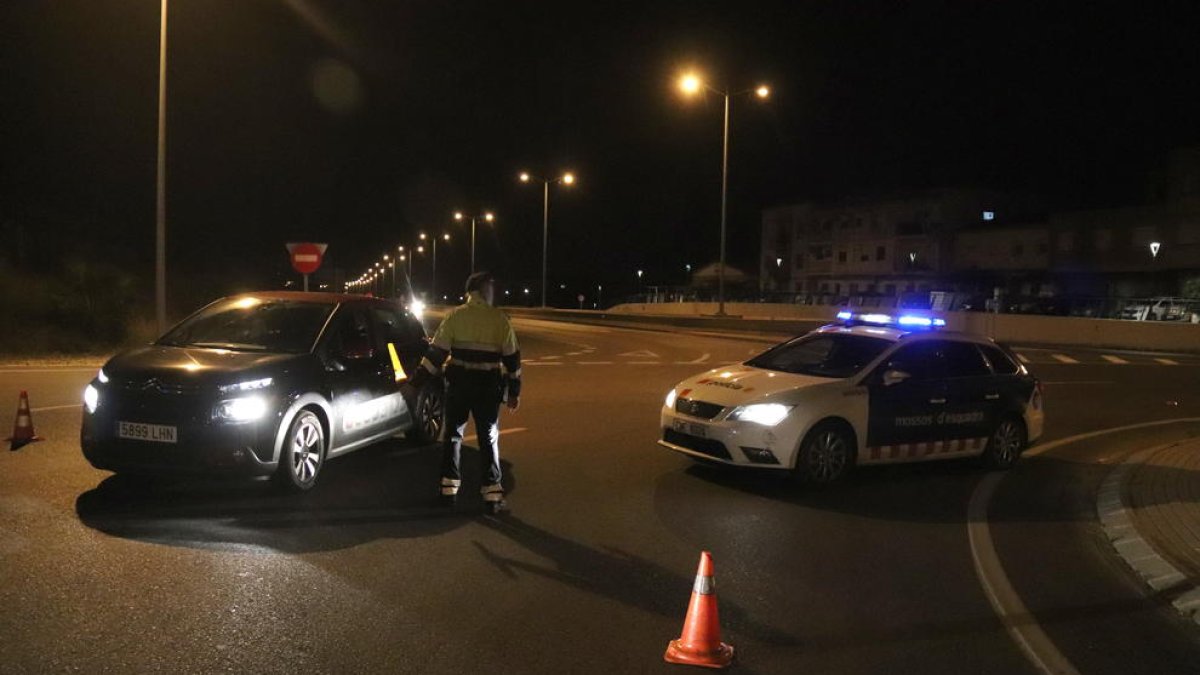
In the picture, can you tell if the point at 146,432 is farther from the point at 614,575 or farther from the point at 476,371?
the point at 614,575

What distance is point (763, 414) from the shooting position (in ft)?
27.1

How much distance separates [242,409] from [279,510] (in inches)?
31.2

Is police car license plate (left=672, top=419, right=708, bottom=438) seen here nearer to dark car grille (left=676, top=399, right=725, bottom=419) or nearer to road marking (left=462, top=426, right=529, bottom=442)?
dark car grille (left=676, top=399, right=725, bottom=419)

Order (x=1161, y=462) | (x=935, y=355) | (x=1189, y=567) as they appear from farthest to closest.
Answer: (x=1161, y=462) → (x=935, y=355) → (x=1189, y=567)

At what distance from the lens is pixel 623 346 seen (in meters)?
29.3

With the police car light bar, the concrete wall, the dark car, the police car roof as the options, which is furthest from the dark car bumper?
the concrete wall

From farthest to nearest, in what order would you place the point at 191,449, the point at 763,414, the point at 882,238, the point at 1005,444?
the point at 882,238
the point at 1005,444
the point at 763,414
the point at 191,449

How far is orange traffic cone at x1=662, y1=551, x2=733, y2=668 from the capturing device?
4504mm

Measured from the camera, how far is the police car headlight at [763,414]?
8211 millimetres

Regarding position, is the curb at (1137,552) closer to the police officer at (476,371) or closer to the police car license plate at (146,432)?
the police officer at (476,371)

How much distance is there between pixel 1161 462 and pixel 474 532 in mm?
7717

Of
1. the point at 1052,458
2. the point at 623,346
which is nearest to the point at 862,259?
the point at 623,346

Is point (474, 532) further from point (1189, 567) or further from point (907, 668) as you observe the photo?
point (1189, 567)

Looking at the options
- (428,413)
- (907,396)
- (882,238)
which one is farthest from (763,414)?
(882,238)
